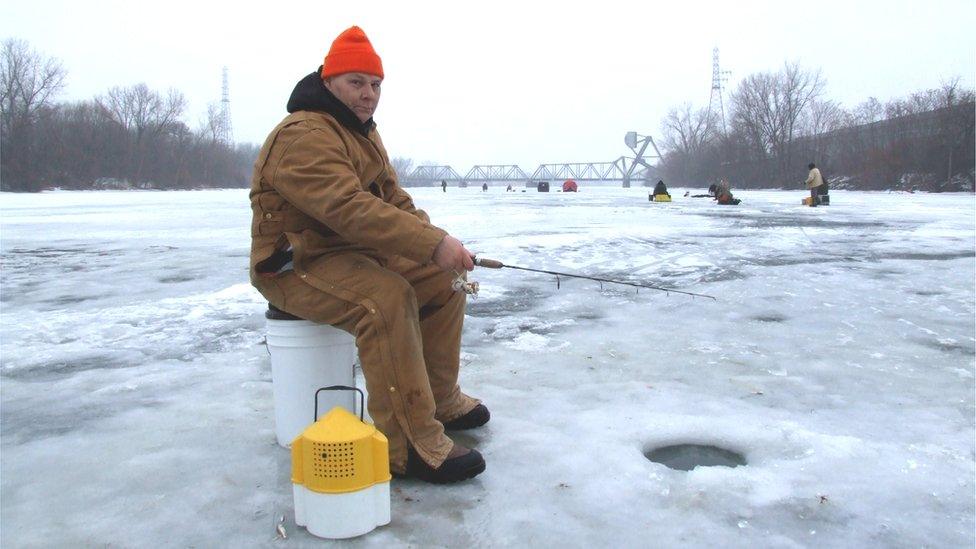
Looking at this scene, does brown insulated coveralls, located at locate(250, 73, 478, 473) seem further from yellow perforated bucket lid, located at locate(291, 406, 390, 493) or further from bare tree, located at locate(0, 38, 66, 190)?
bare tree, located at locate(0, 38, 66, 190)

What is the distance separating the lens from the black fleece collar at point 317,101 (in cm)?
262

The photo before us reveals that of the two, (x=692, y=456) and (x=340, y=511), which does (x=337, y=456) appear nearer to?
(x=340, y=511)

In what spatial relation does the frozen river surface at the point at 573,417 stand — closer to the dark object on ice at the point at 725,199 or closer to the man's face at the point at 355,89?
the man's face at the point at 355,89

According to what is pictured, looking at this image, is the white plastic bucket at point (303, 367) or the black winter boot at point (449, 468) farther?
the white plastic bucket at point (303, 367)

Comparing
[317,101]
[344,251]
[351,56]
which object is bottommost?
[344,251]

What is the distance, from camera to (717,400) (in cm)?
325

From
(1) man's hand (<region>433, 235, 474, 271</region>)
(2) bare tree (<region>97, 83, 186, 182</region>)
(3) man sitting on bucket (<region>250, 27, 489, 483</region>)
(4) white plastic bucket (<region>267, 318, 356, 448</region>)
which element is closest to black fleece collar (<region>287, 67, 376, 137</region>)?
(3) man sitting on bucket (<region>250, 27, 489, 483</region>)

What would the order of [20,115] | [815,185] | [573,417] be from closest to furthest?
[573,417]
[815,185]
[20,115]

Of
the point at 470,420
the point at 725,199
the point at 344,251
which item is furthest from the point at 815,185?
the point at 344,251

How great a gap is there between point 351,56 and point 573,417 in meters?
1.62

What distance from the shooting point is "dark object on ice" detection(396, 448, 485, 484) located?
2422 mm

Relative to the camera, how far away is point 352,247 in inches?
104

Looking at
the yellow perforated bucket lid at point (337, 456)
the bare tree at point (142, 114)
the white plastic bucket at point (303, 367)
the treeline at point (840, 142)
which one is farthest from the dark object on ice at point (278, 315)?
the bare tree at point (142, 114)

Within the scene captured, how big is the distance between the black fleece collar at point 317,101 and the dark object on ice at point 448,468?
1168 millimetres
